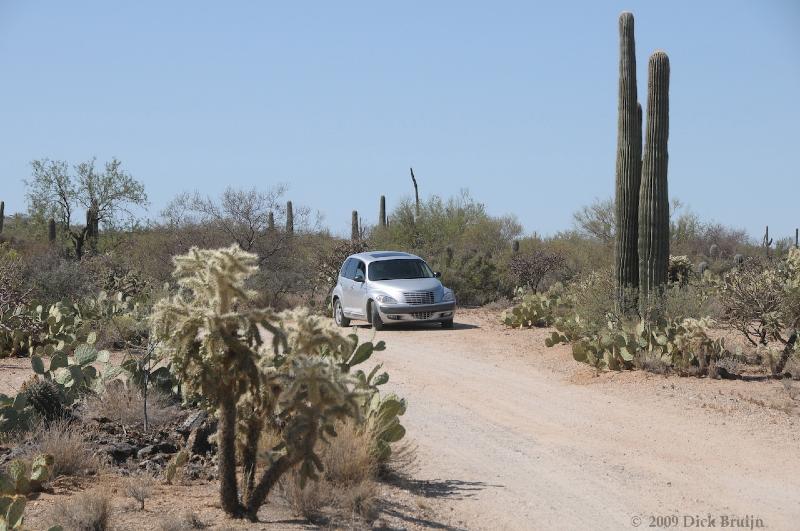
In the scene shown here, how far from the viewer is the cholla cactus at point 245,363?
5.79 metres

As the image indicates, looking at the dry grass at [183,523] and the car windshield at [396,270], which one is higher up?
the car windshield at [396,270]

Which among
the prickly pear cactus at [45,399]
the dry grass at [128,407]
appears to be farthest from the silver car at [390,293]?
the prickly pear cactus at [45,399]

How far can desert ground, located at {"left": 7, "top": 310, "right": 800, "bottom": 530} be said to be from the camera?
732 centimetres

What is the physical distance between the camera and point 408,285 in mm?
21359

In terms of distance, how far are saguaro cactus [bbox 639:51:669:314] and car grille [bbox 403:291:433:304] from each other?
18.5 feet

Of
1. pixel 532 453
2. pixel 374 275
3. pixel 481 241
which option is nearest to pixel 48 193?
pixel 481 241

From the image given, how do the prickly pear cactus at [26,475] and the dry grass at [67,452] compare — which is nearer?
the prickly pear cactus at [26,475]

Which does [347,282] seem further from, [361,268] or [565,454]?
[565,454]

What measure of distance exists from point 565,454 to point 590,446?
53 centimetres

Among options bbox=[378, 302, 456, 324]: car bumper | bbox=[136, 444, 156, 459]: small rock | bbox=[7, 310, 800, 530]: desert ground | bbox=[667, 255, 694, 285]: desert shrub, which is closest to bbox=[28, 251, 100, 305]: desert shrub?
bbox=[7, 310, 800, 530]: desert ground

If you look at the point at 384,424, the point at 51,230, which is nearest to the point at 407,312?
the point at 384,424

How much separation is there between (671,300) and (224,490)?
10668mm

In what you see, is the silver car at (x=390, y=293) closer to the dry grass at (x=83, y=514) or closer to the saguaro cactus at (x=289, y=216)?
the saguaro cactus at (x=289, y=216)

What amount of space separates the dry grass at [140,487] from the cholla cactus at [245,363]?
822 mm
